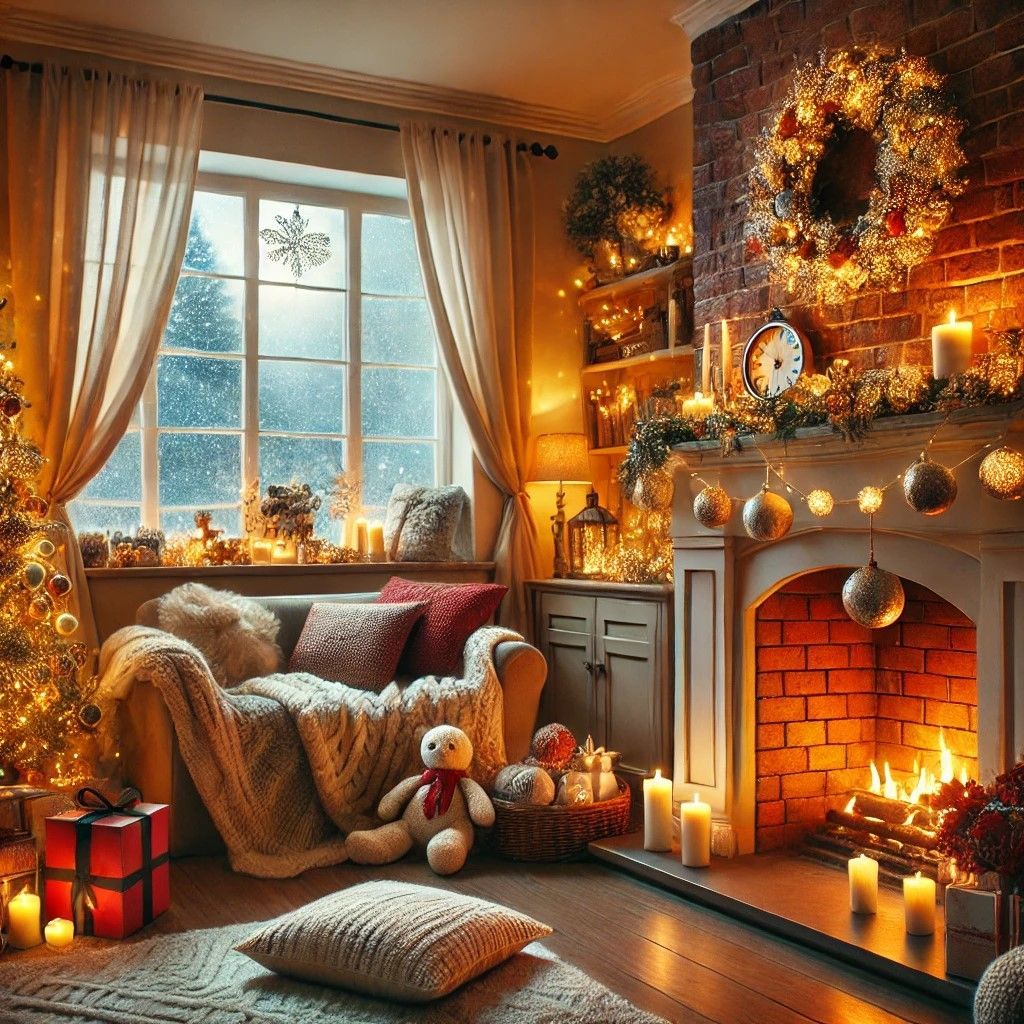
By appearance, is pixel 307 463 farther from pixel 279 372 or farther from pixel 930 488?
pixel 930 488

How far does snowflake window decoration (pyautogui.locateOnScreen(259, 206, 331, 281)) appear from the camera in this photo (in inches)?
191

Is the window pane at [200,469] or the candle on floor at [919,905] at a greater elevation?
the window pane at [200,469]

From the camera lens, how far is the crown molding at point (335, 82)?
4.17 meters

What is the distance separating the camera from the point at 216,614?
393cm

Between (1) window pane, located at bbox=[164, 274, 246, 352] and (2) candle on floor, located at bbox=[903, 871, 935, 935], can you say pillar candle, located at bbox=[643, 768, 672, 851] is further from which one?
(1) window pane, located at bbox=[164, 274, 246, 352]

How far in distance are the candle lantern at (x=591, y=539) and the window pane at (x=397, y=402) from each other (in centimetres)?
81

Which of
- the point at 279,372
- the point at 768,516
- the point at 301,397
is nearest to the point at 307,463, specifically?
the point at 301,397

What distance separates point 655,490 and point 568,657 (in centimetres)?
112

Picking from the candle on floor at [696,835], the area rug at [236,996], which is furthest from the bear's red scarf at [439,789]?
the area rug at [236,996]

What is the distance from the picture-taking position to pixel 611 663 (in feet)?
14.1

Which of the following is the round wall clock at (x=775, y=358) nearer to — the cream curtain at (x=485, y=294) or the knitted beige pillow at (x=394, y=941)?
the cream curtain at (x=485, y=294)

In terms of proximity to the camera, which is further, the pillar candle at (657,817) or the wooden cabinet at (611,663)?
the wooden cabinet at (611,663)

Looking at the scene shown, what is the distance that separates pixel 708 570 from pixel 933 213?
121 cm

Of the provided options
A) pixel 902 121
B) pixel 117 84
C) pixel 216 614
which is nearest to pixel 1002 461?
pixel 902 121
